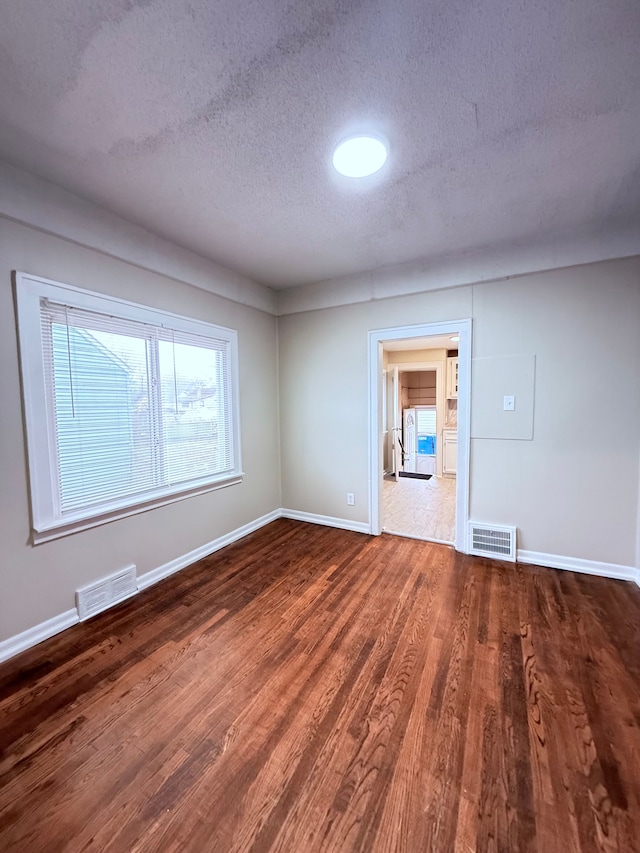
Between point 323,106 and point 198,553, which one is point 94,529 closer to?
point 198,553

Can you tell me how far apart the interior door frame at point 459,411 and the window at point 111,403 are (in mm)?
1516

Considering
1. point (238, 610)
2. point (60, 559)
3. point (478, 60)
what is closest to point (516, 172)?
point (478, 60)

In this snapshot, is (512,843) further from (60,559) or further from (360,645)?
(60,559)

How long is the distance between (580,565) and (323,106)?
11.7ft

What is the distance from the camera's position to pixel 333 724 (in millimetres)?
1479

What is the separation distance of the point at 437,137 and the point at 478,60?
0.37 metres

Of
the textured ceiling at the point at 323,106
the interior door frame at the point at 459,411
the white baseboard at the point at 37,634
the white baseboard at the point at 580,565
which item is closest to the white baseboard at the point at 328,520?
the interior door frame at the point at 459,411

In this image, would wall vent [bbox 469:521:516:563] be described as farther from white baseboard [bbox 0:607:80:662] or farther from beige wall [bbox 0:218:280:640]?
white baseboard [bbox 0:607:80:662]

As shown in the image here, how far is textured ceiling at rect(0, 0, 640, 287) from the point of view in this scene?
3.72ft

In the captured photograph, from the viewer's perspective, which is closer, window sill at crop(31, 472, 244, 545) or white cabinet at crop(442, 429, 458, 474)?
window sill at crop(31, 472, 244, 545)

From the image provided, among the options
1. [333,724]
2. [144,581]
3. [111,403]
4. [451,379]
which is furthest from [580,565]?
[451,379]

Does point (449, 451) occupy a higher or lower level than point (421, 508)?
higher

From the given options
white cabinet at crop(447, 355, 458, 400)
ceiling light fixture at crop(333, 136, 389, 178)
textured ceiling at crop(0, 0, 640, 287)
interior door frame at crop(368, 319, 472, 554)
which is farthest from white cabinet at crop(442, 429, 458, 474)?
ceiling light fixture at crop(333, 136, 389, 178)

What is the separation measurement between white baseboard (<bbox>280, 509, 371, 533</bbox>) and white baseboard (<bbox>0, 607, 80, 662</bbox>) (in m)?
2.27
